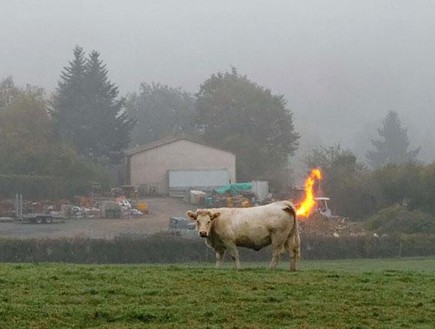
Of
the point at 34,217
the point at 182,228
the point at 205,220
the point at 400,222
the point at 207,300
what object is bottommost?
the point at 207,300

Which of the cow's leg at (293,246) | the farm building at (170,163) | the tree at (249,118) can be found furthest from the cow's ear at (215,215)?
the tree at (249,118)

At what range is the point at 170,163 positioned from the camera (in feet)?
298

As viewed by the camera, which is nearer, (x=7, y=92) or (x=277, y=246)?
(x=277, y=246)

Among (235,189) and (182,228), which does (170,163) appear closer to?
(235,189)

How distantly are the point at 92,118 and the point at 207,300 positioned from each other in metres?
87.3

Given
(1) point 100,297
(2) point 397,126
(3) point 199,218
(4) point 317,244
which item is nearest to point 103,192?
(4) point 317,244

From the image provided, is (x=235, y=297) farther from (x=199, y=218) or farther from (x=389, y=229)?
(x=389, y=229)

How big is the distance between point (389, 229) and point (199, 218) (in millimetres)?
45930

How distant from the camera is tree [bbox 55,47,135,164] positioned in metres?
99.9

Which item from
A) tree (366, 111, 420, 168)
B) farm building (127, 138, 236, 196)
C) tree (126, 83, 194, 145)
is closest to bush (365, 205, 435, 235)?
farm building (127, 138, 236, 196)

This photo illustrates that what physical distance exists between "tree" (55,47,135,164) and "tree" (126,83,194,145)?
110ft

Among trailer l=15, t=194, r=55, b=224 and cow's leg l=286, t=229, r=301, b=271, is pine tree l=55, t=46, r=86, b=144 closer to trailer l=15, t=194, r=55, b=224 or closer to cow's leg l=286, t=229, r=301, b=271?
trailer l=15, t=194, r=55, b=224

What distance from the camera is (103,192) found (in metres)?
85.7

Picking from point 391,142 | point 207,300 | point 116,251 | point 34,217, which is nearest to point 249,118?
point 34,217
